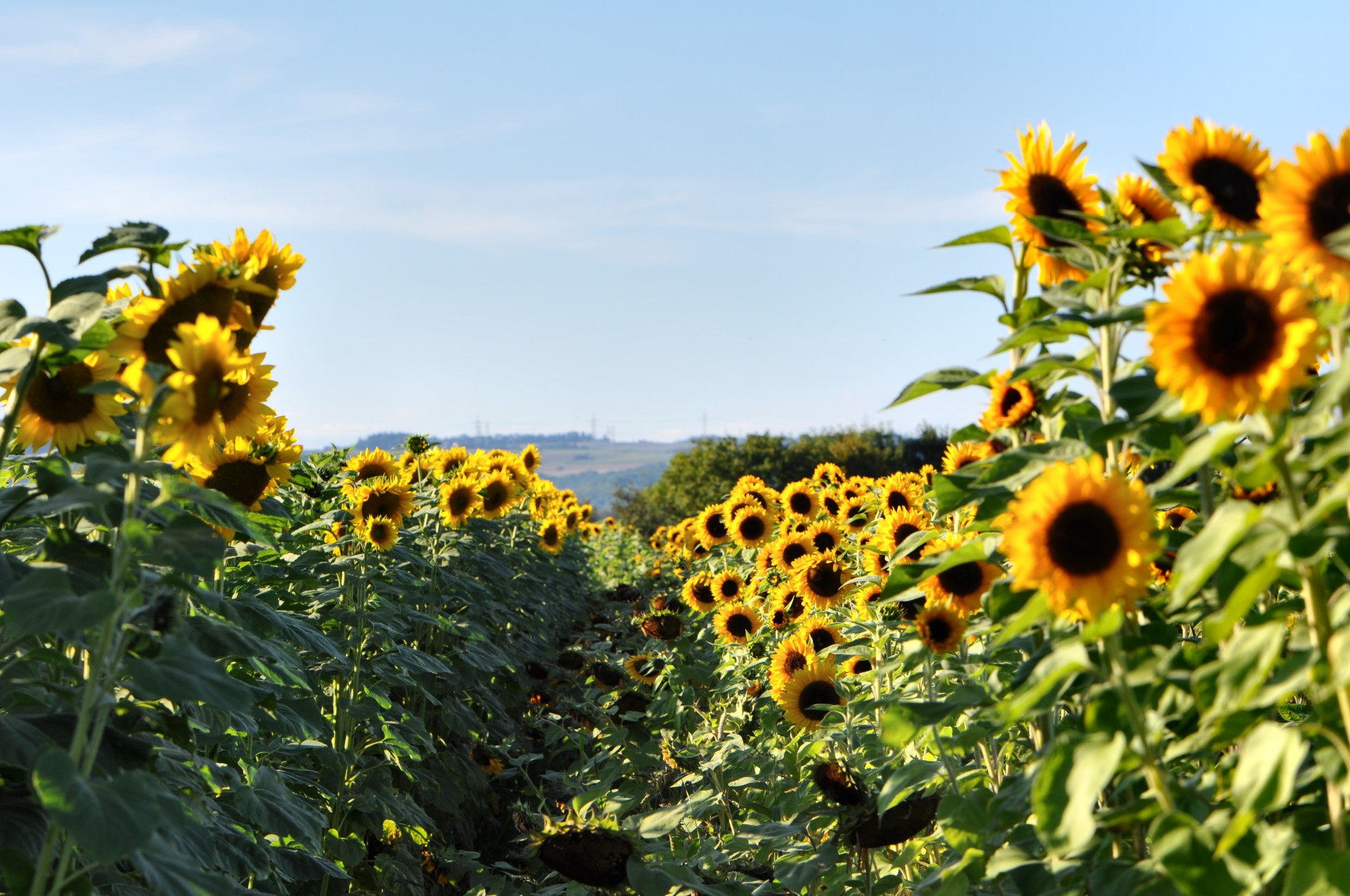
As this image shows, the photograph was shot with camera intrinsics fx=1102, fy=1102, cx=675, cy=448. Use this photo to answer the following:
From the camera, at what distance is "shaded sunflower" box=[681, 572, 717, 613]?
25.6 feet

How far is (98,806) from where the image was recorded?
1951 mm

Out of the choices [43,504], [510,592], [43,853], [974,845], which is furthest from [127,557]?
[510,592]

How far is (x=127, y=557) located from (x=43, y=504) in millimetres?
179

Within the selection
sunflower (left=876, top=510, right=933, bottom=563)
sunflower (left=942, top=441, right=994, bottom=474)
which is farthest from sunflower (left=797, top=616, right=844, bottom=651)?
sunflower (left=942, top=441, right=994, bottom=474)

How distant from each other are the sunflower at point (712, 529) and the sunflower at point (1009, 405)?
6774 millimetres

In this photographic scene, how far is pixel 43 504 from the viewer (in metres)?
2.06

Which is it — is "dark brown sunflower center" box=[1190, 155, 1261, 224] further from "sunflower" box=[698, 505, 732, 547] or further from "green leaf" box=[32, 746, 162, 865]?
"sunflower" box=[698, 505, 732, 547]

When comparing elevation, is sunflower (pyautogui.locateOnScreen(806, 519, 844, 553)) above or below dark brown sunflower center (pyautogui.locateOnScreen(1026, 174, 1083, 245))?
below

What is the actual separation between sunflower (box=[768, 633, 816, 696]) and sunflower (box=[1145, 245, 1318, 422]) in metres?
3.76

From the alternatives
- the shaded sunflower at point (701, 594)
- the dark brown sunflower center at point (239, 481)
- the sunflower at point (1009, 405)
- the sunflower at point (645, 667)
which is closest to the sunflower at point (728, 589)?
the shaded sunflower at point (701, 594)

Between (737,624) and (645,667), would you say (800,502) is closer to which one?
(645,667)

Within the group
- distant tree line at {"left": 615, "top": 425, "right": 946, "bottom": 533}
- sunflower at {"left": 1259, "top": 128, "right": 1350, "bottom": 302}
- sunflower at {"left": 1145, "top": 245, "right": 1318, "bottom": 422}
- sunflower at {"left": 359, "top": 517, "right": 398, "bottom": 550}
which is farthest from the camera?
distant tree line at {"left": 615, "top": 425, "right": 946, "bottom": 533}

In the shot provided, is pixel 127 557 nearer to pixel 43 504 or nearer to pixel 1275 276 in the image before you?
pixel 43 504

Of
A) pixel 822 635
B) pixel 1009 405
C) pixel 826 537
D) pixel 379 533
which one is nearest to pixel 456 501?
pixel 379 533
